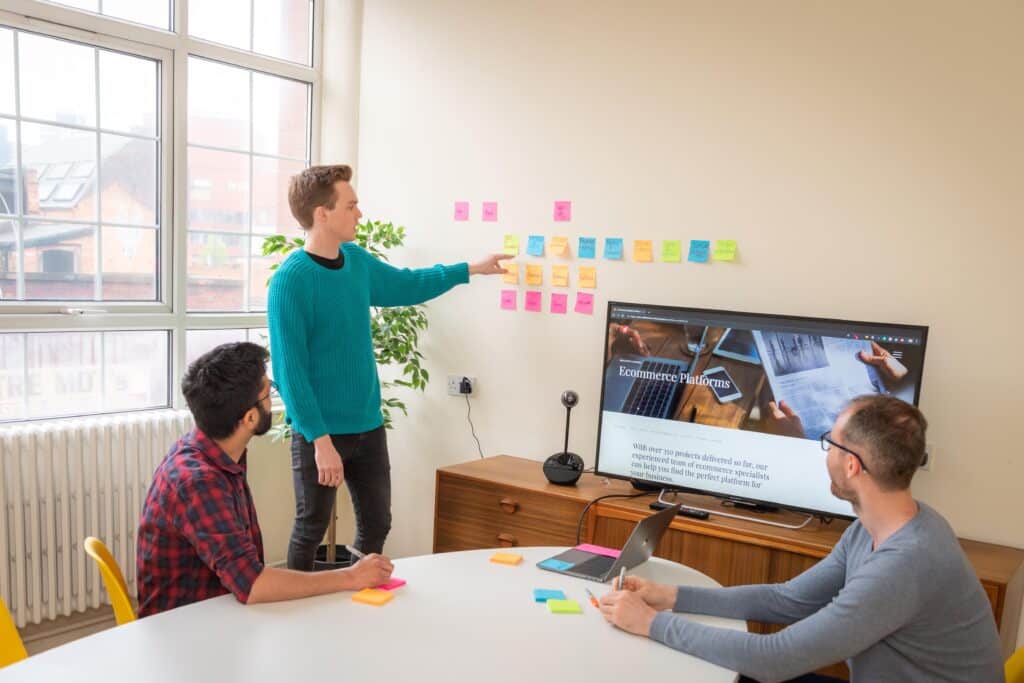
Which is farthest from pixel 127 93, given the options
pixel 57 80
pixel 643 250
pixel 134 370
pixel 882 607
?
pixel 882 607

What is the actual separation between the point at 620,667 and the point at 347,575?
2.07 feet

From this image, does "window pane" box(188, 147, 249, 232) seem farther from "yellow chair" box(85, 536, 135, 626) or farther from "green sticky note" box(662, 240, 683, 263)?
"yellow chair" box(85, 536, 135, 626)

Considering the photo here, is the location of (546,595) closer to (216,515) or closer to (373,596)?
(373,596)

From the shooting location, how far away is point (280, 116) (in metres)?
4.14

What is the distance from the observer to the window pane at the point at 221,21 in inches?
147

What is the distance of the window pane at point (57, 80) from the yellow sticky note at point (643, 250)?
2246mm

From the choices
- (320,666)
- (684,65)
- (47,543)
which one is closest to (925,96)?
(684,65)

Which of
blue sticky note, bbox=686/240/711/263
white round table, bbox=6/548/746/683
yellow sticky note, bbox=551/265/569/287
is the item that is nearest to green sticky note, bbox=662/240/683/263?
blue sticky note, bbox=686/240/711/263

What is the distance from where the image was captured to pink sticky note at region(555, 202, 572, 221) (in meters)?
3.55

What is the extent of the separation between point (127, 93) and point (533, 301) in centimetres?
190

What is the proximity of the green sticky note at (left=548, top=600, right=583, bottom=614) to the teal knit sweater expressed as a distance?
1.18m

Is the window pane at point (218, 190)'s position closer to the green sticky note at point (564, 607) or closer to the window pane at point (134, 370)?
the window pane at point (134, 370)

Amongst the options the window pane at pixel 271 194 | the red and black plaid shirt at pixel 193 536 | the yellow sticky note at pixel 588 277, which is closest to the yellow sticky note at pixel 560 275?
the yellow sticky note at pixel 588 277

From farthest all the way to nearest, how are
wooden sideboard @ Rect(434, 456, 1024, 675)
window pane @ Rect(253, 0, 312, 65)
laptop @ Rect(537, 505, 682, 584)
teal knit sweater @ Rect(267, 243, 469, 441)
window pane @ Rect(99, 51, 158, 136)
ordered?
window pane @ Rect(253, 0, 312, 65), window pane @ Rect(99, 51, 158, 136), teal knit sweater @ Rect(267, 243, 469, 441), wooden sideboard @ Rect(434, 456, 1024, 675), laptop @ Rect(537, 505, 682, 584)
